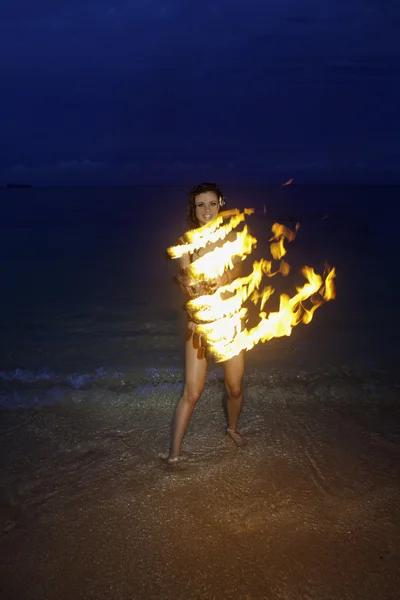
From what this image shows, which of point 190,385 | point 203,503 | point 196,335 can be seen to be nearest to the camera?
point 203,503

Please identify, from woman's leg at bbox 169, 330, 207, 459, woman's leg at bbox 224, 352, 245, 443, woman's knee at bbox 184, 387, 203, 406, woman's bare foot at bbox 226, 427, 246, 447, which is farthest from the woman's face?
woman's bare foot at bbox 226, 427, 246, 447

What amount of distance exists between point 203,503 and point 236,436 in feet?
3.84

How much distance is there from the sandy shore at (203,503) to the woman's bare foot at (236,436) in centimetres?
10

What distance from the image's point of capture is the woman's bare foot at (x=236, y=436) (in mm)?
5227

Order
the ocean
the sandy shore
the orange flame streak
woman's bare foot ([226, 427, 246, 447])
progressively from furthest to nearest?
the ocean → woman's bare foot ([226, 427, 246, 447]) → the orange flame streak → the sandy shore

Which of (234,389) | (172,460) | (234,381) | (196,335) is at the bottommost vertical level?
(172,460)

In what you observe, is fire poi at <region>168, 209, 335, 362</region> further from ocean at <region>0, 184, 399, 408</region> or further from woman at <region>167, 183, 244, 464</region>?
ocean at <region>0, 184, 399, 408</region>

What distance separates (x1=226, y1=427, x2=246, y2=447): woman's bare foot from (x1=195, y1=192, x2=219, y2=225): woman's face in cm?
260

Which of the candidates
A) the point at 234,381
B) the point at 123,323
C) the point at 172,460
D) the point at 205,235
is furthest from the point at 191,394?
the point at 123,323

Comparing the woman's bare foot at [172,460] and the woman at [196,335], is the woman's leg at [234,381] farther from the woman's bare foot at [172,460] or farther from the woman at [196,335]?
the woman's bare foot at [172,460]

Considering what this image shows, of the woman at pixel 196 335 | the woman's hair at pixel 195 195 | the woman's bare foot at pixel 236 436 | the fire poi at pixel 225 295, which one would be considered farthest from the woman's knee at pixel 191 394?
the woman's hair at pixel 195 195

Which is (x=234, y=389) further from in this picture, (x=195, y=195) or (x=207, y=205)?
(x=195, y=195)

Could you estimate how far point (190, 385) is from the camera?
452 cm

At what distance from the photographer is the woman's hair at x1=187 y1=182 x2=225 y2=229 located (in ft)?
14.3
